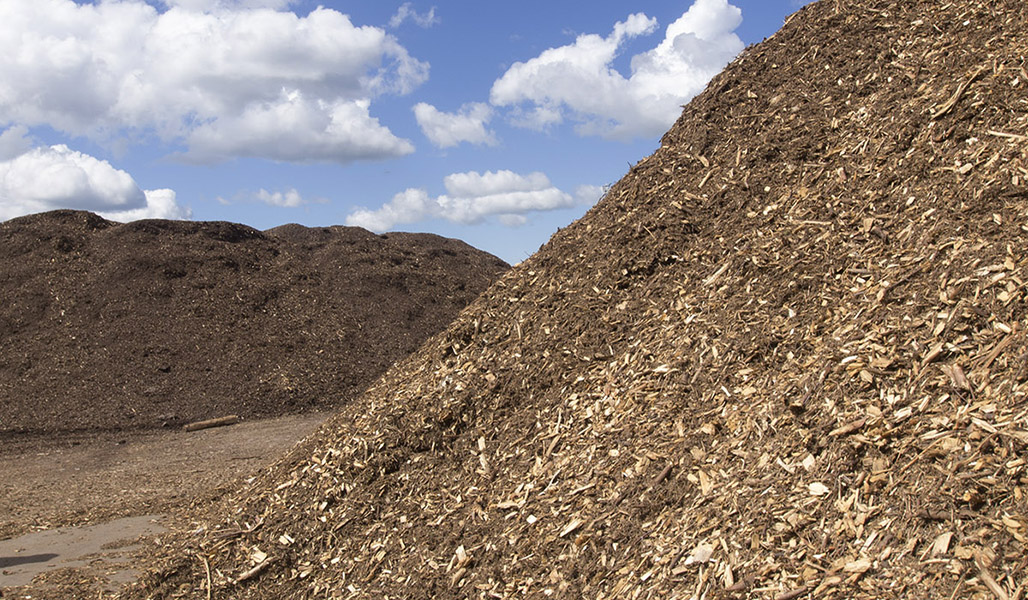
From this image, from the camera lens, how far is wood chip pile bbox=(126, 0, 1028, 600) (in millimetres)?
3410

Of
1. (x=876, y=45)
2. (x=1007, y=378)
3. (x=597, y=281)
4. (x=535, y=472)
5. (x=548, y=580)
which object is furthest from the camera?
(x=876, y=45)

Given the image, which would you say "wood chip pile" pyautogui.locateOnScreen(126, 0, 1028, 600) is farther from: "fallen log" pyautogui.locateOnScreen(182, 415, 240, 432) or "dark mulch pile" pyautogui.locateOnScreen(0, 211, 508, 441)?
"dark mulch pile" pyautogui.locateOnScreen(0, 211, 508, 441)

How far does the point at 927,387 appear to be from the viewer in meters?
3.67

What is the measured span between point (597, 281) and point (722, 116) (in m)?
1.88

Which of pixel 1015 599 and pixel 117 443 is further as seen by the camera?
pixel 117 443

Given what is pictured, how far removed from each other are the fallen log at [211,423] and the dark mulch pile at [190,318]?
330 mm

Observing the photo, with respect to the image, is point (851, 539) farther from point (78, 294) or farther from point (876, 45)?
point (78, 294)

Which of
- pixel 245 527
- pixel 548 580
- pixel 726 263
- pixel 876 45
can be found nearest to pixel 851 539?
pixel 548 580

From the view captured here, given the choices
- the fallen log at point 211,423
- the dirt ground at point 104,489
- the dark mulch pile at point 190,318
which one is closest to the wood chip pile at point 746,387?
the dirt ground at point 104,489

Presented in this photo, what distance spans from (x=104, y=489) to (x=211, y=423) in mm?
3602

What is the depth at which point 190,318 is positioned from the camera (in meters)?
16.7

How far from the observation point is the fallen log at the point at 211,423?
1322 cm

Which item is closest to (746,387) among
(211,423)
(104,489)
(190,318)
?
(104,489)

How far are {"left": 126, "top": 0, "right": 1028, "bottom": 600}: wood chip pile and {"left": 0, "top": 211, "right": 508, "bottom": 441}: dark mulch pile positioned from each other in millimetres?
8627
